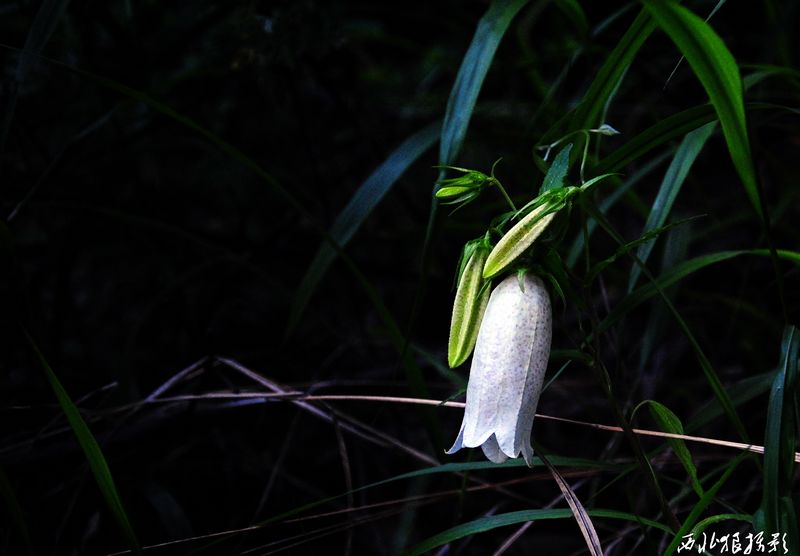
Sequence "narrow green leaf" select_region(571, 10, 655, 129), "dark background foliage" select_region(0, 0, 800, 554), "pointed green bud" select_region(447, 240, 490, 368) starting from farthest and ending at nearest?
"dark background foliage" select_region(0, 0, 800, 554) → "narrow green leaf" select_region(571, 10, 655, 129) → "pointed green bud" select_region(447, 240, 490, 368)

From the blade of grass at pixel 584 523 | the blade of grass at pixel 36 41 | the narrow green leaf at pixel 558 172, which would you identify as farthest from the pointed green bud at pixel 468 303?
the blade of grass at pixel 36 41

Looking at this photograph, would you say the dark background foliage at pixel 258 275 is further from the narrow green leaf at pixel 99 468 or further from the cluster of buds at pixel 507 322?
the cluster of buds at pixel 507 322

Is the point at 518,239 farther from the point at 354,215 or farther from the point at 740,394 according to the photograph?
the point at 740,394

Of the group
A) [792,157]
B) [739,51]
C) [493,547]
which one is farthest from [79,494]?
[739,51]

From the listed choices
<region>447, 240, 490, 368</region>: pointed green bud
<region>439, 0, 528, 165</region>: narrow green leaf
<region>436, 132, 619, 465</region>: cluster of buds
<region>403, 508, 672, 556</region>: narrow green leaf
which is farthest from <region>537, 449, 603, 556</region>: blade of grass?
<region>439, 0, 528, 165</region>: narrow green leaf

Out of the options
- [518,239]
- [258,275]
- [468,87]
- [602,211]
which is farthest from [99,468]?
[602,211]

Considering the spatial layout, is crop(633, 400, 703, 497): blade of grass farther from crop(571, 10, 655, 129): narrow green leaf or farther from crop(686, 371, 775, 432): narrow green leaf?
crop(571, 10, 655, 129): narrow green leaf
